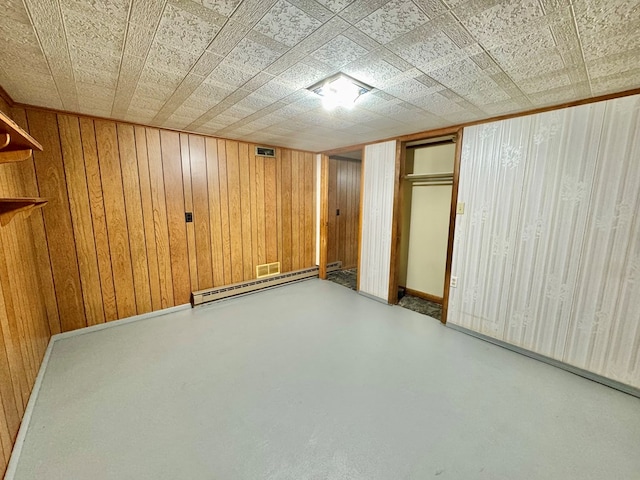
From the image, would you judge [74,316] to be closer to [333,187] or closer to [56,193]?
[56,193]

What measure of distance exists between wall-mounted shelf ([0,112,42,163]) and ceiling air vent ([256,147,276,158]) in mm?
2634

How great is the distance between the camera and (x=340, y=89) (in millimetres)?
1818

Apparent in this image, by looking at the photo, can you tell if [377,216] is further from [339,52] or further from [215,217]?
[339,52]

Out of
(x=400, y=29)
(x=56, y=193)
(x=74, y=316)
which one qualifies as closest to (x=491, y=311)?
(x=400, y=29)

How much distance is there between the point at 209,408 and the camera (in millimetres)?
1746

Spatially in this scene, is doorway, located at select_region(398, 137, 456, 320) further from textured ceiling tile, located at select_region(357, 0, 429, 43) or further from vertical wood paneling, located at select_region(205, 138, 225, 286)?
vertical wood paneling, located at select_region(205, 138, 225, 286)

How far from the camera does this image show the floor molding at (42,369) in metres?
1.36

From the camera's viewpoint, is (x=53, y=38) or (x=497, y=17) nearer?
(x=497, y=17)

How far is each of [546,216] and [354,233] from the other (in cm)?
340

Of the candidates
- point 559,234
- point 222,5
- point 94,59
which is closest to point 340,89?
point 222,5

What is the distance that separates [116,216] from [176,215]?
58cm

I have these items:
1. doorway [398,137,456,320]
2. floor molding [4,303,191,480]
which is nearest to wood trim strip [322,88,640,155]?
doorway [398,137,456,320]

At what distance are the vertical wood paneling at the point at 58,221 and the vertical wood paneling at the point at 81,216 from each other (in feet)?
0.12

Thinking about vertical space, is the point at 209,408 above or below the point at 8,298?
below
